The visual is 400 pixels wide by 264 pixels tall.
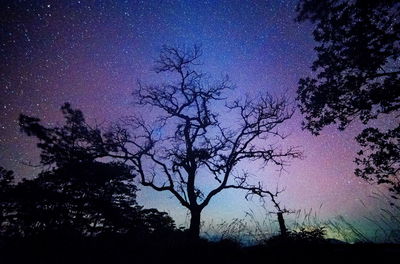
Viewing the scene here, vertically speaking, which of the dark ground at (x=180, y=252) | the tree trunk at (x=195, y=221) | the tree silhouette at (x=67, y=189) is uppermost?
the tree silhouette at (x=67, y=189)

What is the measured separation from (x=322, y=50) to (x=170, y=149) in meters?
10.2

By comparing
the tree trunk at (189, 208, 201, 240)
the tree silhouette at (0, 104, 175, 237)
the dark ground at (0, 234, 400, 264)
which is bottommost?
the dark ground at (0, 234, 400, 264)

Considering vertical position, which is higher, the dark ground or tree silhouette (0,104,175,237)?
tree silhouette (0,104,175,237)

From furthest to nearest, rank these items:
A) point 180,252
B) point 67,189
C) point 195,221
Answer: point 67,189, point 195,221, point 180,252

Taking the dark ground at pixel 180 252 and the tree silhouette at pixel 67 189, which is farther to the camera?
the tree silhouette at pixel 67 189

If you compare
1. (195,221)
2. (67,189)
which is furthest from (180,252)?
(67,189)

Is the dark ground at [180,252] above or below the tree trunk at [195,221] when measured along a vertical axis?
below

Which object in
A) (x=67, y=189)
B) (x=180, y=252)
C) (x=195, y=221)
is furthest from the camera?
(x=67, y=189)

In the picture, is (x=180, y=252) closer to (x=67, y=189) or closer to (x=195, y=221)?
(x=195, y=221)

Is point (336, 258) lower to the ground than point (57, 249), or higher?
lower

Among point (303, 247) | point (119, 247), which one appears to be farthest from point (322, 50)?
point (119, 247)

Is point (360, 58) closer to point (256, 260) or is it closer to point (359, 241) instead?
point (359, 241)

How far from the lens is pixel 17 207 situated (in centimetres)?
1898

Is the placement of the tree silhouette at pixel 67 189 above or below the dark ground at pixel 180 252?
above
